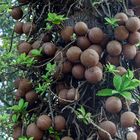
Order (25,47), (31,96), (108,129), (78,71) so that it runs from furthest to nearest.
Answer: (25,47), (31,96), (78,71), (108,129)

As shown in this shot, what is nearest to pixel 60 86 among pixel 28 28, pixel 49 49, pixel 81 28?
pixel 49 49

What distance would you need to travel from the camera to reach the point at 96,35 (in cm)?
166

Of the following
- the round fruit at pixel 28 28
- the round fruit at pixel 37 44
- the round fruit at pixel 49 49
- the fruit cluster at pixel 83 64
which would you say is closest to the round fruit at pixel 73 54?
the fruit cluster at pixel 83 64

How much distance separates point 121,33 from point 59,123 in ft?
1.58

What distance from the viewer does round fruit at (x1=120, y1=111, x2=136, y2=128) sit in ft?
5.08

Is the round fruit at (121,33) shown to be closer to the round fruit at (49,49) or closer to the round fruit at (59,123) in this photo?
the round fruit at (49,49)

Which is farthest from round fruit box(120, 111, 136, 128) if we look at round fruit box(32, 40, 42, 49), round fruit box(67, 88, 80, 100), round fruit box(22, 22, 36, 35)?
round fruit box(22, 22, 36, 35)

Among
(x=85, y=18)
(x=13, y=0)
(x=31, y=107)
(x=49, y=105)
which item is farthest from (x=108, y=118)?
(x=13, y=0)

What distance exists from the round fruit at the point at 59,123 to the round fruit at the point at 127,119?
25cm

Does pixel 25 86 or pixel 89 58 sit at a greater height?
pixel 89 58

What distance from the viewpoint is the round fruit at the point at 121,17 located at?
5.59 ft

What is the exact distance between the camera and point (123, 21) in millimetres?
1707

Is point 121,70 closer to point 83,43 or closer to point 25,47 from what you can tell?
point 83,43

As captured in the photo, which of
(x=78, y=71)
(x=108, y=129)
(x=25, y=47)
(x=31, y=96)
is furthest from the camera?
(x=25, y=47)
